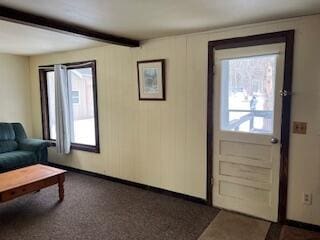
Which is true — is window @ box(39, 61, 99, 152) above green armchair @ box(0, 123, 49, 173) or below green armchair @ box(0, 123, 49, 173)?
above

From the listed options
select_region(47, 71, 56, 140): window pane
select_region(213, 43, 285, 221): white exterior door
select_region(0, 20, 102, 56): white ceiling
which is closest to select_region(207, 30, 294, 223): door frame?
select_region(213, 43, 285, 221): white exterior door

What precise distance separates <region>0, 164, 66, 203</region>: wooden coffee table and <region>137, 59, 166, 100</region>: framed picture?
153 cm

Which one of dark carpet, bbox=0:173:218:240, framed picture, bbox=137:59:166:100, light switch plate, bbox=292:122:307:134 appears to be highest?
framed picture, bbox=137:59:166:100

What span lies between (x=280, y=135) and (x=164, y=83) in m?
1.51

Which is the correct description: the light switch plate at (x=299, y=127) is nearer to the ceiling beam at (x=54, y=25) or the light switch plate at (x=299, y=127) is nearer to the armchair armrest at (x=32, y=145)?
the ceiling beam at (x=54, y=25)

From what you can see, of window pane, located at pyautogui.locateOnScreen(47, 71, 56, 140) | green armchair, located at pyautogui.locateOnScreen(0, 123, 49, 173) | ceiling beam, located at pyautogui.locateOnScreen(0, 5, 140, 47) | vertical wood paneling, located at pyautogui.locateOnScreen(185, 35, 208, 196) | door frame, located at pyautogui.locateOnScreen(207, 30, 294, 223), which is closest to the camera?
ceiling beam, located at pyautogui.locateOnScreen(0, 5, 140, 47)

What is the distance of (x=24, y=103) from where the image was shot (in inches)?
197

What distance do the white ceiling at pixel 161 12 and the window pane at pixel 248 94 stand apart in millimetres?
429

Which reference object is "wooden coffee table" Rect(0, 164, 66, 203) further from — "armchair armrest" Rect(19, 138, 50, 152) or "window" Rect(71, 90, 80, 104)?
"window" Rect(71, 90, 80, 104)

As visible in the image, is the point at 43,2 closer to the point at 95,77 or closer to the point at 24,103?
the point at 95,77

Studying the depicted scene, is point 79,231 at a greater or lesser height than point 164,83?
lesser

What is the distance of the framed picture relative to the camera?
133 inches

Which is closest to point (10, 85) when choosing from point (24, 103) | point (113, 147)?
point (24, 103)

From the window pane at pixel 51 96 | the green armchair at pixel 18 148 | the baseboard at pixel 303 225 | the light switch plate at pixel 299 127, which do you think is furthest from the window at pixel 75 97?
the baseboard at pixel 303 225
